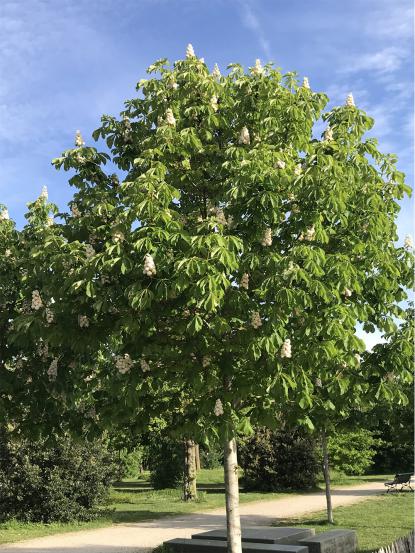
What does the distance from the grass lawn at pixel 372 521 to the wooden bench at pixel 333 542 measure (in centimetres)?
34

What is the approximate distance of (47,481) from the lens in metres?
17.8

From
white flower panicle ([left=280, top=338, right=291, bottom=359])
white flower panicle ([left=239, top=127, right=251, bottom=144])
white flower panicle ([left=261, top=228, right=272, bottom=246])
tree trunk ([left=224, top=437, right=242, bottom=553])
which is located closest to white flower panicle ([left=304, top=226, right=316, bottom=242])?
white flower panicle ([left=261, top=228, right=272, bottom=246])

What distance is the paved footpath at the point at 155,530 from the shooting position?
47.0 feet

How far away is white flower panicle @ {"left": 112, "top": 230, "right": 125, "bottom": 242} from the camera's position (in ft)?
23.0

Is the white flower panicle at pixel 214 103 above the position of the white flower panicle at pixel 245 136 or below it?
above

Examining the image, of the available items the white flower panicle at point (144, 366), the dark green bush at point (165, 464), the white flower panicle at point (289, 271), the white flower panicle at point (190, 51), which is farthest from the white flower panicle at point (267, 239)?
the dark green bush at point (165, 464)

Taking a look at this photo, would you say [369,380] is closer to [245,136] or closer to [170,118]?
[245,136]

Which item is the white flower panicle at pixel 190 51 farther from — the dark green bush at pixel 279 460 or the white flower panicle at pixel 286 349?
the dark green bush at pixel 279 460

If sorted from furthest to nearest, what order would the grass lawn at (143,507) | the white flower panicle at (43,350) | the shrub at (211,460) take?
the shrub at (211,460)
the grass lawn at (143,507)
the white flower panicle at (43,350)

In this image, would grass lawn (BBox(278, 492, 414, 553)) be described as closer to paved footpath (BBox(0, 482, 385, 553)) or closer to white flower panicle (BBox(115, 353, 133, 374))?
paved footpath (BBox(0, 482, 385, 553))

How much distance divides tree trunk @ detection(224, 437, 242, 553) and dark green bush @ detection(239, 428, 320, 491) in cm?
2052

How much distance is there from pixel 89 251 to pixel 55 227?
198 centimetres

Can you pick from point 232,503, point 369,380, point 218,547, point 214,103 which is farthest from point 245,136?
point 218,547

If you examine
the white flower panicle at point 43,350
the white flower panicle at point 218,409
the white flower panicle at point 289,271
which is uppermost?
the white flower panicle at point 289,271
